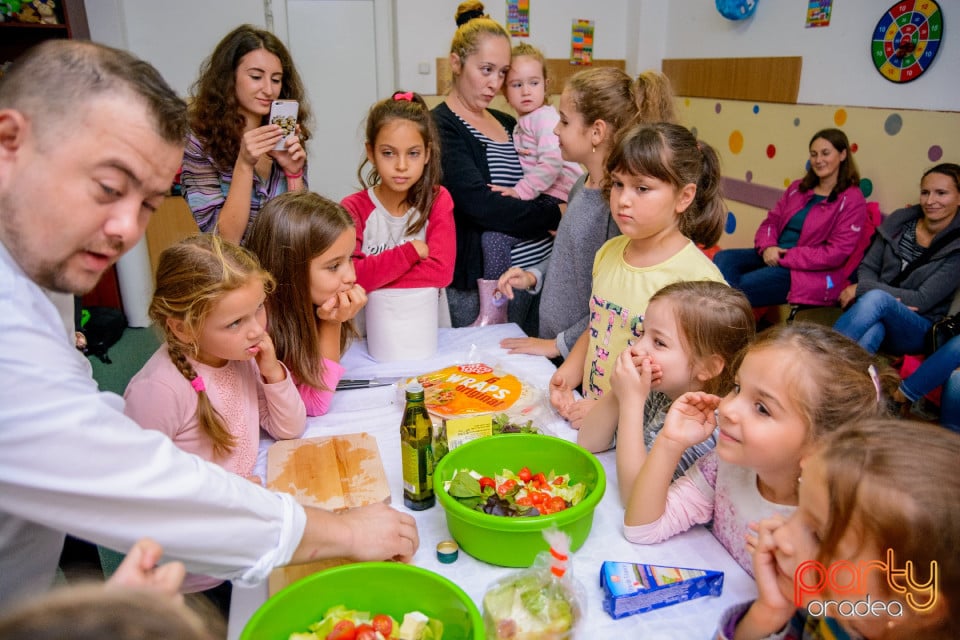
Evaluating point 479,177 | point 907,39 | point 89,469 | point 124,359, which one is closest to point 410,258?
point 479,177

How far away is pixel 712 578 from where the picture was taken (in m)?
1.09

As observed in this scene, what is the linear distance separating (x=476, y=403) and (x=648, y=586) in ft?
2.52

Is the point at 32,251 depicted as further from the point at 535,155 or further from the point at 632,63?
the point at 632,63

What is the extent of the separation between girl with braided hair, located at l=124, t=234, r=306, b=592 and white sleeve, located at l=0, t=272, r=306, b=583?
1.29 feet

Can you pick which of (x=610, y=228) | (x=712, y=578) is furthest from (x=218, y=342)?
(x=610, y=228)

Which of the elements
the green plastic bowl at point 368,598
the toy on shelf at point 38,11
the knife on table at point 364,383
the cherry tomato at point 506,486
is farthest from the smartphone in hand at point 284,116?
the toy on shelf at point 38,11

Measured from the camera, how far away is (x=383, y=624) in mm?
995

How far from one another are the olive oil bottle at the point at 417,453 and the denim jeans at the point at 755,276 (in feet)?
10.3

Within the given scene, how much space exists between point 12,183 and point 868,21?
172 inches

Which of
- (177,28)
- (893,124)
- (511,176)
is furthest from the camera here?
(177,28)

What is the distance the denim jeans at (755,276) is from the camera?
412 cm

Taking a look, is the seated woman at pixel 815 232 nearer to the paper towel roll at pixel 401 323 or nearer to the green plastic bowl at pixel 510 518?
the paper towel roll at pixel 401 323

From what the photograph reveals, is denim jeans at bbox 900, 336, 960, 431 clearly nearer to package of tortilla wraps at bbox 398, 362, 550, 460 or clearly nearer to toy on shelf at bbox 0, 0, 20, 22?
package of tortilla wraps at bbox 398, 362, 550, 460

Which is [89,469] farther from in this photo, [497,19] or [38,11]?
[497,19]
